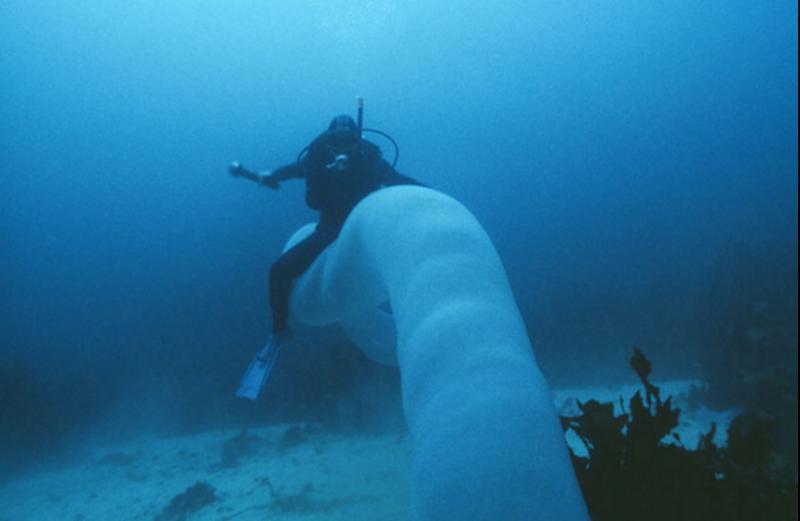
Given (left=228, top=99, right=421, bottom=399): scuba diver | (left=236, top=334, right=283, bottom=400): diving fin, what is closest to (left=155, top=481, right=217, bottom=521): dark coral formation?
(left=236, top=334, right=283, bottom=400): diving fin

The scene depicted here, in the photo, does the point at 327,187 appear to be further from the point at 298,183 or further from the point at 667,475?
the point at 298,183

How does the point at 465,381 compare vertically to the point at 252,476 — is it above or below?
below

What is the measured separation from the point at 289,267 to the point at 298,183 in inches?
723

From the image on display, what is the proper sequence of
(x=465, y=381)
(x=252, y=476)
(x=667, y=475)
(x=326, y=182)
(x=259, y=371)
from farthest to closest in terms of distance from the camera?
1. (x=252, y=476)
2. (x=259, y=371)
3. (x=326, y=182)
4. (x=667, y=475)
5. (x=465, y=381)

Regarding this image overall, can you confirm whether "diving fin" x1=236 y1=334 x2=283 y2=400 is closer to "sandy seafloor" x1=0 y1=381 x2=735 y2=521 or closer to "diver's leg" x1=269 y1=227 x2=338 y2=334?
"diver's leg" x1=269 y1=227 x2=338 y2=334

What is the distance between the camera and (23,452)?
9.42 meters

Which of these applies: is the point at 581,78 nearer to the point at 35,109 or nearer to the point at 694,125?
the point at 694,125

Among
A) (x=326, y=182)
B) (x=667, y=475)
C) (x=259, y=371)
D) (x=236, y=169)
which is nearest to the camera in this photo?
(x=667, y=475)

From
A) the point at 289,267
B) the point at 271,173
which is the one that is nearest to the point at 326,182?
the point at 271,173

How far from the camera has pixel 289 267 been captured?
504cm

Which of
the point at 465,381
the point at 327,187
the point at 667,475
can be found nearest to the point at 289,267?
the point at 327,187

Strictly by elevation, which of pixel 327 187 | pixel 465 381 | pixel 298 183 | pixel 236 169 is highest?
pixel 298 183

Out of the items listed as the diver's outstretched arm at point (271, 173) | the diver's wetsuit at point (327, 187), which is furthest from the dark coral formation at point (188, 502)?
the diver's outstretched arm at point (271, 173)

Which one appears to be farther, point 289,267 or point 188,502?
point 188,502
